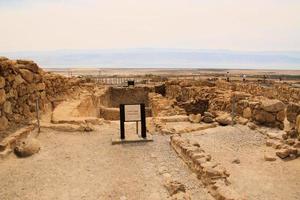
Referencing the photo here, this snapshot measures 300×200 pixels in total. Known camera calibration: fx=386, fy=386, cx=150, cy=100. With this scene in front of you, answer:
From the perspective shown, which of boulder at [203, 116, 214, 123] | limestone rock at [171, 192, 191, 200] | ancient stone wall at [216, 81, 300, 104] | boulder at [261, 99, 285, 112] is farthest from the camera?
ancient stone wall at [216, 81, 300, 104]

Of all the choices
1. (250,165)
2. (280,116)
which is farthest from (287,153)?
(280,116)

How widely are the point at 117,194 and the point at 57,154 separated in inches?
123

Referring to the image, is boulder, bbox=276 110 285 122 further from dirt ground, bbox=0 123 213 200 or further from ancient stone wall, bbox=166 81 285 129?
dirt ground, bbox=0 123 213 200

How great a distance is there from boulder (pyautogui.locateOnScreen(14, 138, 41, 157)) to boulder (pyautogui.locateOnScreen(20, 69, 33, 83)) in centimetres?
319

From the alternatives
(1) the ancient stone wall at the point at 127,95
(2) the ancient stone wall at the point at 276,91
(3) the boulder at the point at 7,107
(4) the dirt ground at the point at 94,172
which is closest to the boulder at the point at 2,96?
(3) the boulder at the point at 7,107

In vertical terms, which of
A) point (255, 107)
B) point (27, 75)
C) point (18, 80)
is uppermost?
point (27, 75)

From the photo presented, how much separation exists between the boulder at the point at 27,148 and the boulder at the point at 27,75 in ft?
10.5

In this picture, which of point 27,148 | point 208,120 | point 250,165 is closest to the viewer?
point 250,165

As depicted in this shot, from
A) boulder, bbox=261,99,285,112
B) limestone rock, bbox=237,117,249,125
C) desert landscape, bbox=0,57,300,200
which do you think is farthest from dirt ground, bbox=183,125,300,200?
boulder, bbox=261,99,285,112

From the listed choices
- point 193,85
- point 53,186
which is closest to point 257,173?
point 53,186

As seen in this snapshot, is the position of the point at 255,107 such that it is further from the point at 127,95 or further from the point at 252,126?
the point at 127,95

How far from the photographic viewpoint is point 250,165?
8.91 metres

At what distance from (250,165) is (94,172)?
3.57 m

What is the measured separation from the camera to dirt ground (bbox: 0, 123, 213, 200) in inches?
278
